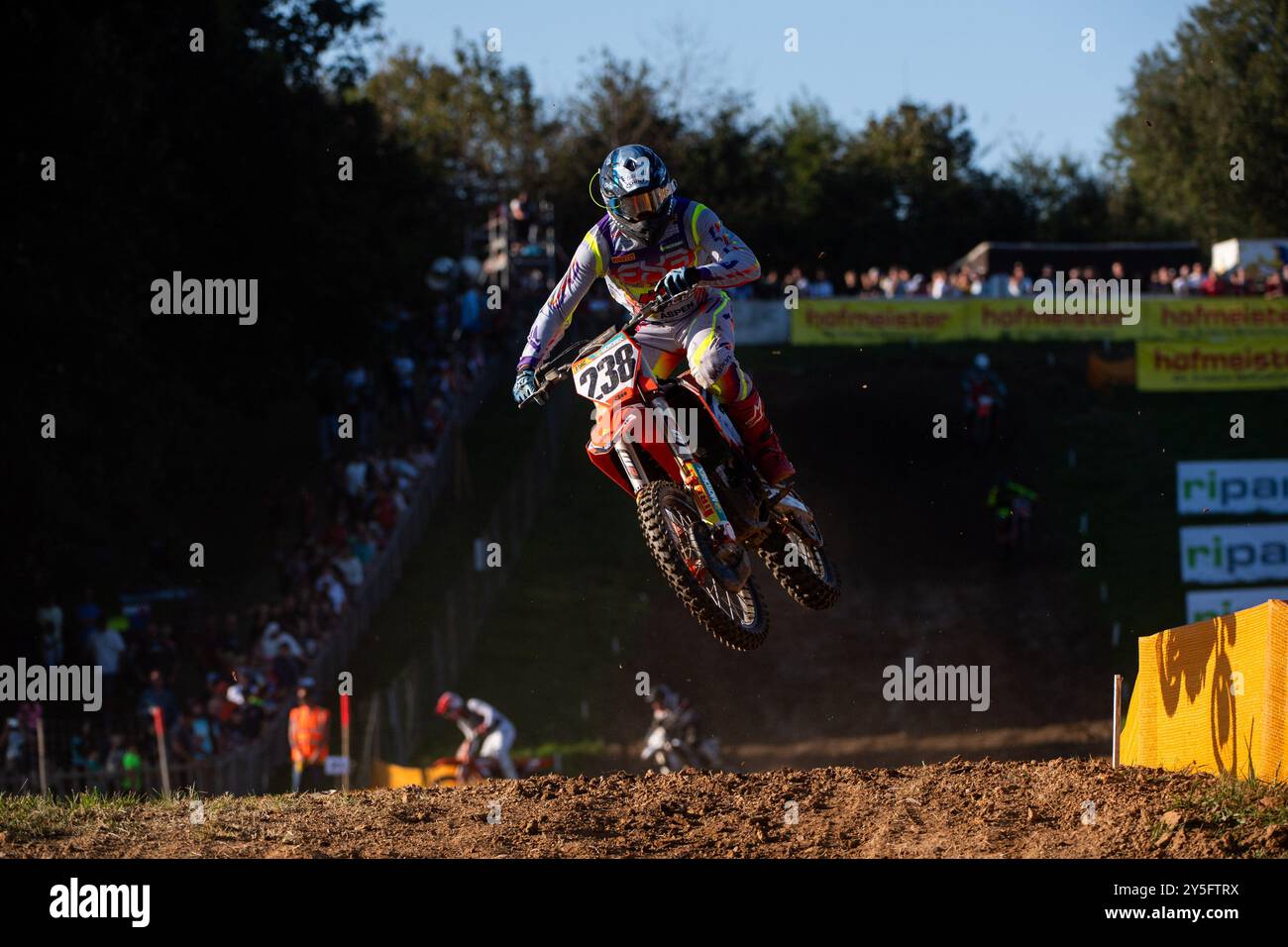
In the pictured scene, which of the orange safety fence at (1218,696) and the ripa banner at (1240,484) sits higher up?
the ripa banner at (1240,484)

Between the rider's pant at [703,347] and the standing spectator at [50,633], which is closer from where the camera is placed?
the rider's pant at [703,347]

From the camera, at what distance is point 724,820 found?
9586mm

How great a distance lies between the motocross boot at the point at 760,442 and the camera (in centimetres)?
1123

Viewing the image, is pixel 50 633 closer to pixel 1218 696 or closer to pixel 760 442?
pixel 760 442

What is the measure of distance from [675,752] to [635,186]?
1255 centimetres

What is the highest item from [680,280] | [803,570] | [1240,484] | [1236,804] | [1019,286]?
[1019,286]

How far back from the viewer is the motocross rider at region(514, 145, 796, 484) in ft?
33.8

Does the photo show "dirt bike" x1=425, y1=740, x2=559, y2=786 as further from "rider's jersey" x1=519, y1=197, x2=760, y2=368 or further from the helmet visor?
the helmet visor

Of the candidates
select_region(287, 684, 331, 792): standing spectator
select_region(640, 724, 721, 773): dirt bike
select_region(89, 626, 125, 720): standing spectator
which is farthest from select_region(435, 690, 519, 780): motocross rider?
select_region(89, 626, 125, 720): standing spectator

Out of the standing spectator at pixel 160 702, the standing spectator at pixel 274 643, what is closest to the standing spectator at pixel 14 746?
the standing spectator at pixel 160 702

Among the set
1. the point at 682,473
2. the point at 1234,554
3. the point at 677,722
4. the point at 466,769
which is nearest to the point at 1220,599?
the point at 1234,554

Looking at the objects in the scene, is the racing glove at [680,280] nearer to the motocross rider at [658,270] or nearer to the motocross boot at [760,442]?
the motocross rider at [658,270]

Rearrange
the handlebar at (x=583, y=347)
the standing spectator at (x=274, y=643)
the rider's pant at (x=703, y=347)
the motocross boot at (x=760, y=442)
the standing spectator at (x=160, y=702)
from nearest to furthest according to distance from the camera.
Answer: the handlebar at (x=583, y=347), the rider's pant at (x=703, y=347), the motocross boot at (x=760, y=442), the standing spectator at (x=160, y=702), the standing spectator at (x=274, y=643)

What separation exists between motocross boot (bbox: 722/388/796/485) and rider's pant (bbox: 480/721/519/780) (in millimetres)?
8905
